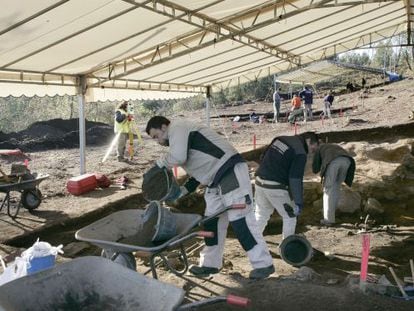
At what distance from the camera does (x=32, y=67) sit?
7789 millimetres

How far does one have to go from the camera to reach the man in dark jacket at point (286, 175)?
482cm

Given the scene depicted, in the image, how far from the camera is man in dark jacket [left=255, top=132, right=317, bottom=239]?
190 inches

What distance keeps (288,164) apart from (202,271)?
1.48 metres

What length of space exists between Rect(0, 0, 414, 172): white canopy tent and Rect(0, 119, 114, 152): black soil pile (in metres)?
7.38

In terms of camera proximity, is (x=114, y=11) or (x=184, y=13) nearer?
(x=114, y=11)

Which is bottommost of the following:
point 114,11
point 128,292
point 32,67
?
point 128,292

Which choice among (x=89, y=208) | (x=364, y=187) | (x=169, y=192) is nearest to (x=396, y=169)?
(x=364, y=187)

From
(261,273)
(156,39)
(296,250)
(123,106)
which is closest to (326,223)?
(296,250)

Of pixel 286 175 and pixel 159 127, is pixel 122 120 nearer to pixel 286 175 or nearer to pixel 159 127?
pixel 286 175

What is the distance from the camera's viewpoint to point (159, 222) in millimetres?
3457

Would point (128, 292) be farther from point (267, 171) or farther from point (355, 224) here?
point (355, 224)

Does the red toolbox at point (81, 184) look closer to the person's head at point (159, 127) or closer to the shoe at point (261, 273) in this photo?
the person's head at point (159, 127)

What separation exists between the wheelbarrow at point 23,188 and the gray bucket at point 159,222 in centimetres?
382

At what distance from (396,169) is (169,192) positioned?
7.09 m
